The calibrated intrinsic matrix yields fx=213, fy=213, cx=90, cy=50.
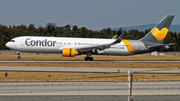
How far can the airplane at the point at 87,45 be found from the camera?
33750 millimetres

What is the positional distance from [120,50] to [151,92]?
2402 centimetres

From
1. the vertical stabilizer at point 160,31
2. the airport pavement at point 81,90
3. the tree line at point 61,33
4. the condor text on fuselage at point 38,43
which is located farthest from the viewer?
the tree line at point 61,33

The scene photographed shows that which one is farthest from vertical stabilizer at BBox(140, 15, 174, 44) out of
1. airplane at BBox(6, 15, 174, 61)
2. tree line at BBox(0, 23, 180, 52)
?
tree line at BBox(0, 23, 180, 52)

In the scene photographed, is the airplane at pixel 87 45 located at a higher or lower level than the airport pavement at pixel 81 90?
higher

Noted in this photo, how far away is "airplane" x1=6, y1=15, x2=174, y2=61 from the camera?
1329 inches

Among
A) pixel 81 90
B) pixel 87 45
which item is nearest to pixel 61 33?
pixel 87 45

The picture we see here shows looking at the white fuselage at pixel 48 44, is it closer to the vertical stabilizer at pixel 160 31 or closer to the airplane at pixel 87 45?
the airplane at pixel 87 45

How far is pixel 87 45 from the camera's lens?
35469 millimetres

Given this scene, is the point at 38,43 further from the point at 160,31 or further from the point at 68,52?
the point at 160,31

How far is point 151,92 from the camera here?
40.0 feet
